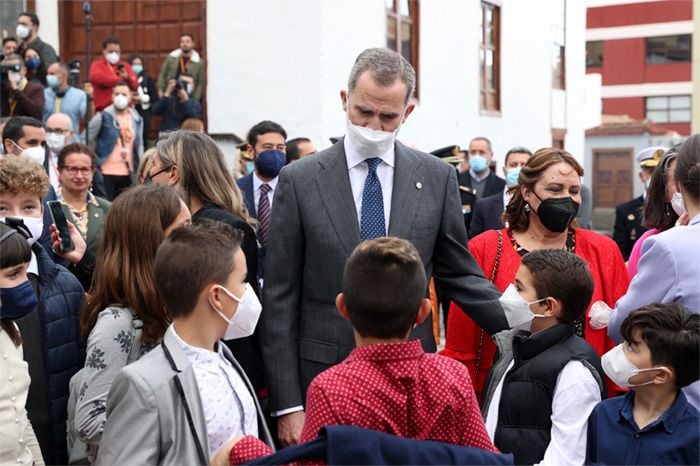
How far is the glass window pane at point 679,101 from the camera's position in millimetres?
46969

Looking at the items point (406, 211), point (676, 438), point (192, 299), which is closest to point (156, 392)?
point (192, 299)

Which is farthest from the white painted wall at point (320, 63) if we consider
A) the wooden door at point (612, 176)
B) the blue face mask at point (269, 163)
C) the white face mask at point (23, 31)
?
the wooden door at point (612, 176)

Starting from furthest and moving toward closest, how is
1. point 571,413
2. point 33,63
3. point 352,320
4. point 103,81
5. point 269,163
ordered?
point 103,81
point 33,63
point 269,163
point 571,413
point 352,320

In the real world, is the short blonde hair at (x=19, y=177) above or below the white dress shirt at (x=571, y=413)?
above

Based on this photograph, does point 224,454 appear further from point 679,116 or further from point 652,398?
point 679,116

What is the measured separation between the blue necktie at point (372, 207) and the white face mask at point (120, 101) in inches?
329

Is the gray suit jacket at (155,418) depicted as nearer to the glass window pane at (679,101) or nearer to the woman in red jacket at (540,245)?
the woman in red jacket at (540,245)

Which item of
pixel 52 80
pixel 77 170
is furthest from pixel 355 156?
pixel 52 80

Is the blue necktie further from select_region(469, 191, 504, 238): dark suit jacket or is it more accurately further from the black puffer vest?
select_region(469, 191, 504, 238): dark suit jacket

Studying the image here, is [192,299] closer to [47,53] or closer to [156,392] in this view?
[156,392]

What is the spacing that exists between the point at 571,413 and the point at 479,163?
7.80 meters

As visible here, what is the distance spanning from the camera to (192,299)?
286 cm

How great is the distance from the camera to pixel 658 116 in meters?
47.3

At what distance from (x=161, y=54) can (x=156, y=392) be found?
12.8m
